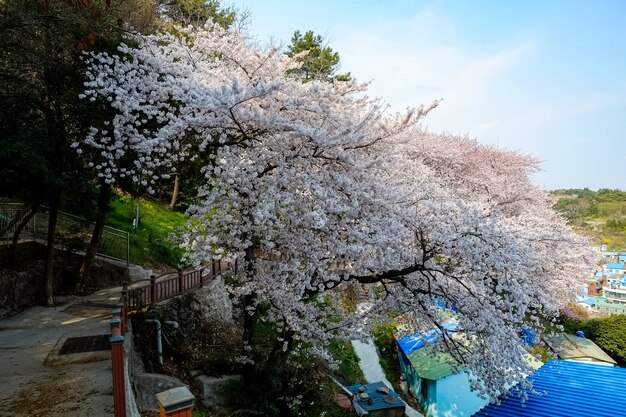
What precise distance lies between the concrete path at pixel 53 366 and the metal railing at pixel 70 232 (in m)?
3.47

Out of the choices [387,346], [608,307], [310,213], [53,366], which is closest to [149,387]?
[53,366]

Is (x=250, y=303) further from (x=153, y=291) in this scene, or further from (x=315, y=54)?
(x=315, y=54)

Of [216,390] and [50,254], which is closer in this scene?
[216,390]

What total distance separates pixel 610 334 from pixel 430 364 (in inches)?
501

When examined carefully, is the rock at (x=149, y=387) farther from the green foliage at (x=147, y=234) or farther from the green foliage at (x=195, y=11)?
the green foliage at (x=195, y=11)

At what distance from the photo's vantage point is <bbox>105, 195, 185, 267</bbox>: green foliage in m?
17.8

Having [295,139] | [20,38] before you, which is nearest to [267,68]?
[295,139]

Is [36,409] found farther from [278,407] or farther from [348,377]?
[348,377]

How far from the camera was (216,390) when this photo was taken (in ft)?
29.6

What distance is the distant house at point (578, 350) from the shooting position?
16.6 meters

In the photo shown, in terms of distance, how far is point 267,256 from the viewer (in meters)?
9.80

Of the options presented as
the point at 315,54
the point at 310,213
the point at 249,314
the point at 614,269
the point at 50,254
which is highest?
the point at 315,54

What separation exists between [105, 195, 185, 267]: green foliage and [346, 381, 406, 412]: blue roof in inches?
379

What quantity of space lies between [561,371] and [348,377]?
20.4ft
